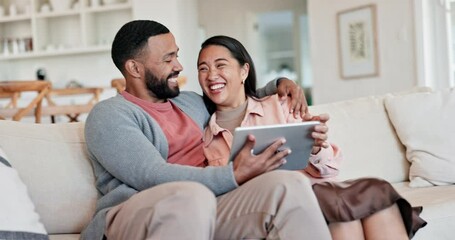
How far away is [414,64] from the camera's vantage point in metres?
5.45

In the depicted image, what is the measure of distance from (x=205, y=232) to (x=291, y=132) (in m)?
0.42

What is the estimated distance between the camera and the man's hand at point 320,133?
5.95 ft

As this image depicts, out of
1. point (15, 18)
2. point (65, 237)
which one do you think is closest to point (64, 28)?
point (15, 18)

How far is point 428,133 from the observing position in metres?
2.55

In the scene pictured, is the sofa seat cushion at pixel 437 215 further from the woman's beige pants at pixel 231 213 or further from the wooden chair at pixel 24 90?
the wooden chair at pixel 24 90

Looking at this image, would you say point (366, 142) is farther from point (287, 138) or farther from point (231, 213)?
point (231, 213)

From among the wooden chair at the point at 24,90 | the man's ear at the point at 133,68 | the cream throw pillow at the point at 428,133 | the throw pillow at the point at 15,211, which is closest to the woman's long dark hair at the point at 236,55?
the man's ear at the point at 133,68

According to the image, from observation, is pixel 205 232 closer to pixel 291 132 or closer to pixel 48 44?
pixel 291 132

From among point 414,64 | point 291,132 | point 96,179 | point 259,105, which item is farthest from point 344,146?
point 414,64

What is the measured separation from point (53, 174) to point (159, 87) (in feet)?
1.47

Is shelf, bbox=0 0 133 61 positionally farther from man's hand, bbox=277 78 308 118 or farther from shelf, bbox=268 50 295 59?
shelf, bbox=268 50 295 59

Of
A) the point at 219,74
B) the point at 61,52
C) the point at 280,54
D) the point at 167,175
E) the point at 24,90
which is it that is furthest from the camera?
the point at 280,54

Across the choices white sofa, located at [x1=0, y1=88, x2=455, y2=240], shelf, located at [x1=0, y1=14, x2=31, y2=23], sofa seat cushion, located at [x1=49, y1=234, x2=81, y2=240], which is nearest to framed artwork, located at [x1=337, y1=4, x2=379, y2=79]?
shelf, located at [x1=0, y1=14, x2=31, y2=23]

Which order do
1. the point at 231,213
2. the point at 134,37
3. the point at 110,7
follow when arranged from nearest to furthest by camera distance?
the point at 231,213 → the point at 134,37 → the point at 110,7
